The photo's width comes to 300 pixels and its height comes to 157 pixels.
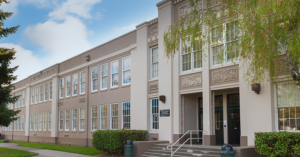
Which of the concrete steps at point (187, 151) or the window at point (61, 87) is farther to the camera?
the window at point (61, 87)

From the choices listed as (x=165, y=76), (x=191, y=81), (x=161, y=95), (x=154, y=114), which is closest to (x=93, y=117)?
(x=154, y=114)

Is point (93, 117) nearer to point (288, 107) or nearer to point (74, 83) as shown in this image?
point (74, 83)

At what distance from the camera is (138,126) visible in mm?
19094

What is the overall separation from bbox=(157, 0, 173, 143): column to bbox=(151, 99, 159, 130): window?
0.80 meters

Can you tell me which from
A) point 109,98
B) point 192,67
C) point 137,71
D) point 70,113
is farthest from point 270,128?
point 70,113

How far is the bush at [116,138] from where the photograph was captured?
16.7 m

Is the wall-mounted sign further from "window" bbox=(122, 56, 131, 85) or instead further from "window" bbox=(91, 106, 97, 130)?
"window" bbox=(91, 106, 97, 130)

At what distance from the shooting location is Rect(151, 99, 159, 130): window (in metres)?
18.3

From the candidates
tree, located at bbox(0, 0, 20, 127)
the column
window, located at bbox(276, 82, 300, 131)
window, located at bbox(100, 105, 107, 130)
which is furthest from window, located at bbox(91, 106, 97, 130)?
window, located at bbox(276, 82, 300, 131)

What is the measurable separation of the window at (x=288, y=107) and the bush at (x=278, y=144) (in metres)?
1.66

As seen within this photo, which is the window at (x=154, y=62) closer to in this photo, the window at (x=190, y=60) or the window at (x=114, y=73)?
the window at (x=190, y=60)

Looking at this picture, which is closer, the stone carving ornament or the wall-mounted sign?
the stone carving ornament

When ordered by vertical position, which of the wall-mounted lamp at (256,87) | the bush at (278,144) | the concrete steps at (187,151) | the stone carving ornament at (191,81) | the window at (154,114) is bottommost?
the concrete steps at (187,151)

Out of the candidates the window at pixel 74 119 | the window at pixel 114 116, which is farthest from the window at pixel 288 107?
the window at pixel 74 119
